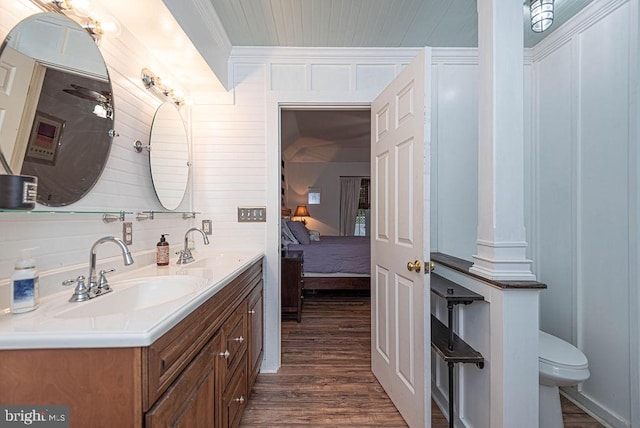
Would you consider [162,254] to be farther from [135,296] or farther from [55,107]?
[55,107]

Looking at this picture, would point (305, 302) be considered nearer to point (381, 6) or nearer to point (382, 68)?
point (382, 68)

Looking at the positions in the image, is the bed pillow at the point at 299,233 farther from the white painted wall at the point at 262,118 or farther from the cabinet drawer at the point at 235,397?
the cabinet drawer at the point at 235,397

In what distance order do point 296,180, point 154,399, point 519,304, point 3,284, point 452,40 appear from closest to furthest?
point 154,399 < point 3,284 < point 519,304 < point 452,40 < point 296,180

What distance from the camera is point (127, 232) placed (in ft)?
4.78

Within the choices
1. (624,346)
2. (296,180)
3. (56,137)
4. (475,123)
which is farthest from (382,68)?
(296,180)

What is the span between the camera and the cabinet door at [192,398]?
0.77m

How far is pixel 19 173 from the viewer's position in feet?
2.98

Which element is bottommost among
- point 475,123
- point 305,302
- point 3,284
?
point 305,302

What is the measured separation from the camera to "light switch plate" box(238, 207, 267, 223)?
2230mm

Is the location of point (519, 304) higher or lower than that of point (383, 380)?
higher

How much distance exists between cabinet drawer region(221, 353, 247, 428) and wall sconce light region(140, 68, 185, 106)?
5.39 ft

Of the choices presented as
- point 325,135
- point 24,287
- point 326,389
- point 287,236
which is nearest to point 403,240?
point 326,389

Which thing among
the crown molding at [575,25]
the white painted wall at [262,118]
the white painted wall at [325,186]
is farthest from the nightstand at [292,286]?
the white painted wall at [325,186]

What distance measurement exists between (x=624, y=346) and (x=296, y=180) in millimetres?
6076
